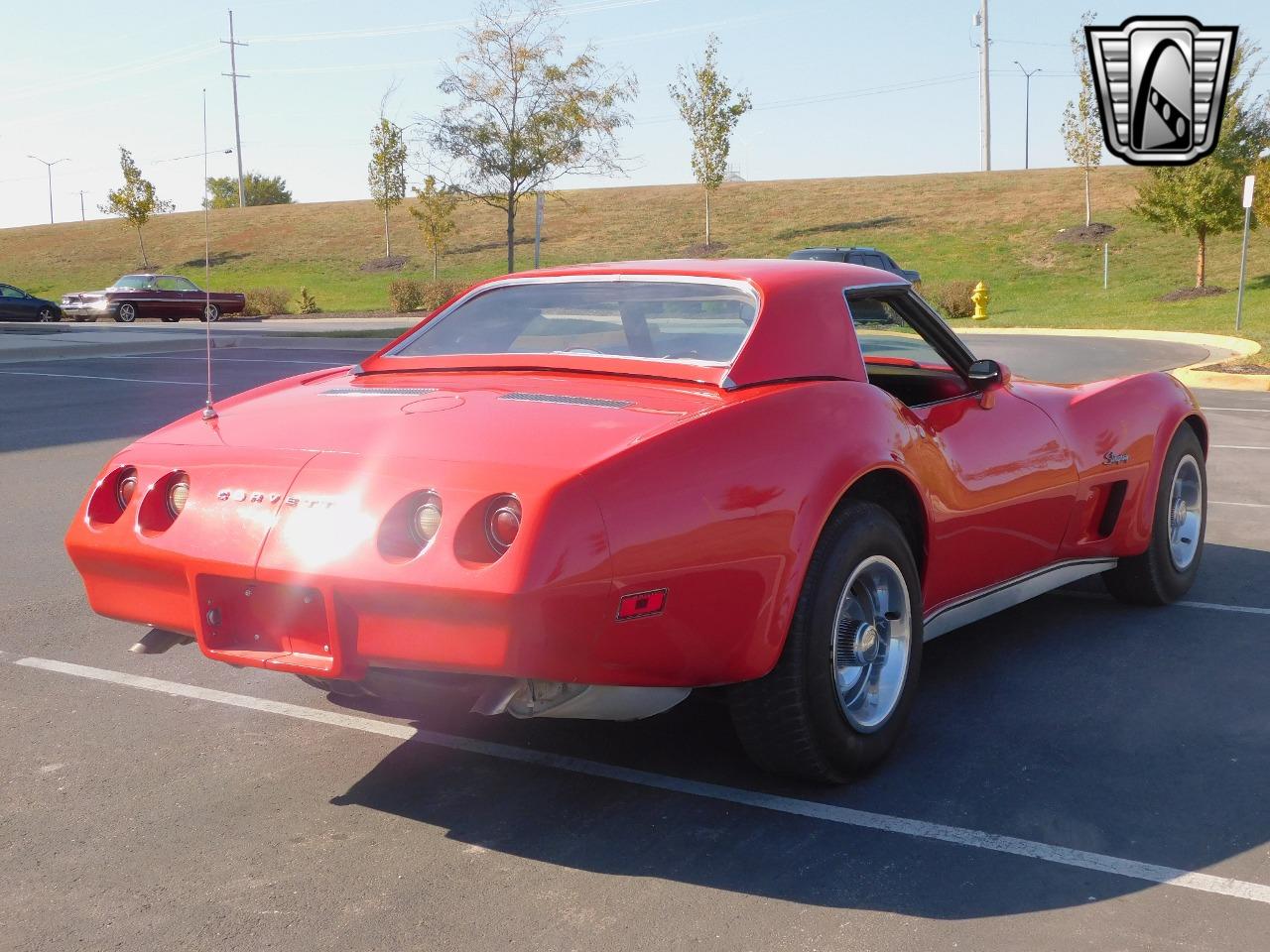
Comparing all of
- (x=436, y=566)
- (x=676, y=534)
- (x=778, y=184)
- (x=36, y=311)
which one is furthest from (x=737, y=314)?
(x=778, y=184)

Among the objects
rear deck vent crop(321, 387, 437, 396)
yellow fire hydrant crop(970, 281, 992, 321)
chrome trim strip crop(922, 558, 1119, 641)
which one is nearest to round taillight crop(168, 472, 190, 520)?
rear deck vent crop(321, 387, 437, 396)

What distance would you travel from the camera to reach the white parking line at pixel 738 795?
3.31 m

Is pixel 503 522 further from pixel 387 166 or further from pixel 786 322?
pixel 387 166

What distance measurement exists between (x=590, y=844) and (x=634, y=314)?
1.79 metres

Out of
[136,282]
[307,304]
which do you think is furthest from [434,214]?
[136,282]

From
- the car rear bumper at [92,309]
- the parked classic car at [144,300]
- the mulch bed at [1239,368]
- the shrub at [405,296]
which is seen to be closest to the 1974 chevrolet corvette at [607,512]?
the mulch bed at [1239,368]

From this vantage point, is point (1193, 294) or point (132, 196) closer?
point (1193, 294)

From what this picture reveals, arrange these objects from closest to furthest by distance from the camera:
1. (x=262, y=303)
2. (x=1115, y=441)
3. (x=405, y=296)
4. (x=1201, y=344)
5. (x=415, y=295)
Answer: (x=1115, y=441) < (x=1201, y=344) < (x=405, y=296) < (x=415, y=295) < (x=262, y=303)

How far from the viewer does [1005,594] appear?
4.89 m

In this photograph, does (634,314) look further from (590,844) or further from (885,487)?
(590,844)

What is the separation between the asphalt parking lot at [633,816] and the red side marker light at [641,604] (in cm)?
63

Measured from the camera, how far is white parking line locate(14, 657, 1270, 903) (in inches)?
130

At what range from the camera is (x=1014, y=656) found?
523 centimetres

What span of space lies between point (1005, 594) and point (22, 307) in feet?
135
